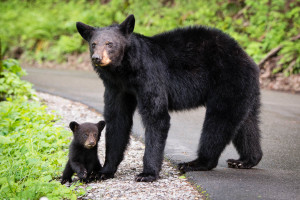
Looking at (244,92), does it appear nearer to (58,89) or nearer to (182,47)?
(182,47)

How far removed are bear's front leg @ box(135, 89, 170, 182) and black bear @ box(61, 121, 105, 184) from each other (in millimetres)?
563

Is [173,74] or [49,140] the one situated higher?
[173,74]

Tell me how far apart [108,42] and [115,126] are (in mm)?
1017

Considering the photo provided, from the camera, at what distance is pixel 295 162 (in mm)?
5820

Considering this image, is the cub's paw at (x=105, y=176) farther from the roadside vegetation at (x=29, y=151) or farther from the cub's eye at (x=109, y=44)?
the cub's eye at (x=109, y=44)

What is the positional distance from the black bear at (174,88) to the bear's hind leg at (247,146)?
0.01 m

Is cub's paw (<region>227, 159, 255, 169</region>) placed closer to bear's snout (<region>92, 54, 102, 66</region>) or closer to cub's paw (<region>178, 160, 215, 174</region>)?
cub's paw (<region>178, 160, 215, 174</region>)

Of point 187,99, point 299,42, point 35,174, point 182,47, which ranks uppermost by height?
point 299,42

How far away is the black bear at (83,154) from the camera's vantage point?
480 cm

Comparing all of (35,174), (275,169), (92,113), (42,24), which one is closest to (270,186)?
(275,169)

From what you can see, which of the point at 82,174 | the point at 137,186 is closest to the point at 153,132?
the point at 137,186

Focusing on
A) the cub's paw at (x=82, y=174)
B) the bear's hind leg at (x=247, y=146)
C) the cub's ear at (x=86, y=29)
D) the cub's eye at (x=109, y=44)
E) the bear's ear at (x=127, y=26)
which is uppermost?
the bear's ear at (x=127, y=26)

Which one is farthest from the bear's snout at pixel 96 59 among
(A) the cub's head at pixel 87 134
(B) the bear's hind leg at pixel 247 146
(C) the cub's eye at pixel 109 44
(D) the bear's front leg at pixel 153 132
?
(B) the bear's hind leg at pixel 247 146

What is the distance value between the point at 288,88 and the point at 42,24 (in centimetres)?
1298
